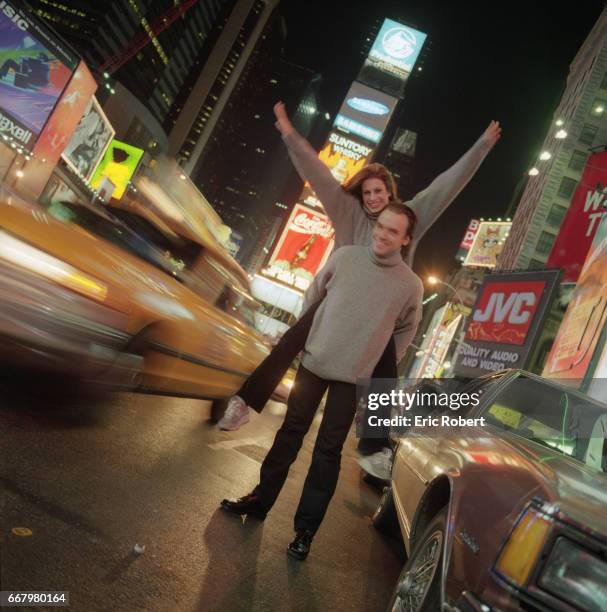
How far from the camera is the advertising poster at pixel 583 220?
43.1ft

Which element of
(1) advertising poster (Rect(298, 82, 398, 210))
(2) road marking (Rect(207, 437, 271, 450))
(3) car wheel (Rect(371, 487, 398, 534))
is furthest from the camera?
(1) advertising poster (Rect(298, 82, 398, 210))

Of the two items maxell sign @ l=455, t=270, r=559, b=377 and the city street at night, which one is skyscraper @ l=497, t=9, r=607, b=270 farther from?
the city street at night

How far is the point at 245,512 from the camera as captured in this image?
3.19m

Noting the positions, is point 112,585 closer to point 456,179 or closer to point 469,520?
point 469,520

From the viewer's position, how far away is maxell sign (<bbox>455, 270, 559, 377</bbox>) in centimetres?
1369

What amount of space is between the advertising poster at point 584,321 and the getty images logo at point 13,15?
71.1 feet

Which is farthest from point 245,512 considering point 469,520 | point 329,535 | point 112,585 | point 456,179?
point 456,179

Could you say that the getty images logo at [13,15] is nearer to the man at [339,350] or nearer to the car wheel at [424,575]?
the man at [339,350]

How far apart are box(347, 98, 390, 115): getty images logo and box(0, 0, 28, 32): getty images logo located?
2130cm

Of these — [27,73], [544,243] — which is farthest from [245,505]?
[544,243]

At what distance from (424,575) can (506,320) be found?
13.9 metres

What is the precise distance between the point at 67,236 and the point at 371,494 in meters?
4.20

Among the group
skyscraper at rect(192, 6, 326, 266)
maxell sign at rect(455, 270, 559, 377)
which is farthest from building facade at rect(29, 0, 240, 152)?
maxell sign at rect(455, 270, 559, 377)

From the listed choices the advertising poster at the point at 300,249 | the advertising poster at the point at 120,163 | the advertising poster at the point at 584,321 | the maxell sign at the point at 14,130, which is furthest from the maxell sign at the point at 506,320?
the advertising poster at the point at 120,163
